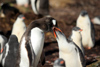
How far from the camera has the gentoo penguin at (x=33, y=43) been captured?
5.16 metres

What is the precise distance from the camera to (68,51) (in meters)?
5.37

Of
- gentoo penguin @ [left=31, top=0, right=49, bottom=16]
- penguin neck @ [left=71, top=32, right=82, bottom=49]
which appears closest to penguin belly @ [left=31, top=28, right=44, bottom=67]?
penguin neck @ [left=71, top=32, right=82, bottom=49]

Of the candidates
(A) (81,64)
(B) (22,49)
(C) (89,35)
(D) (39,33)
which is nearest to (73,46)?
(A) (81,64)

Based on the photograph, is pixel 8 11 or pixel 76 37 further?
pixel 8 11

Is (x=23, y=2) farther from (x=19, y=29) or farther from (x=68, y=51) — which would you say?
(x=68, y=51)

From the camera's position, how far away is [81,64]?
5.51m

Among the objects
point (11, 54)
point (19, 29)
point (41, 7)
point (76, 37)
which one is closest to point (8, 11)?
point (41, 7)

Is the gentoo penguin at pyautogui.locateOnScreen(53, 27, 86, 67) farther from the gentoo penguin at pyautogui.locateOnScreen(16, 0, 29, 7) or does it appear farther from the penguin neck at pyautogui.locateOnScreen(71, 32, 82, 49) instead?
the gentoo penguin at pyautogui.locateOnScreen(16, 0, 29, 7)

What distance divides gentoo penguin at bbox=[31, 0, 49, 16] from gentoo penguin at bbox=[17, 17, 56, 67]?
22.2 feet

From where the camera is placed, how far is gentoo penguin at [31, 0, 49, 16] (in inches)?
481

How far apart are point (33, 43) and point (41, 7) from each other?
24.1 ft

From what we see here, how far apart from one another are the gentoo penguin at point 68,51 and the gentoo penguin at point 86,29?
3289 mm

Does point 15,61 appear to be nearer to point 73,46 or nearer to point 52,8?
point 73,46

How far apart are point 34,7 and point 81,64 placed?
23.9 ft
